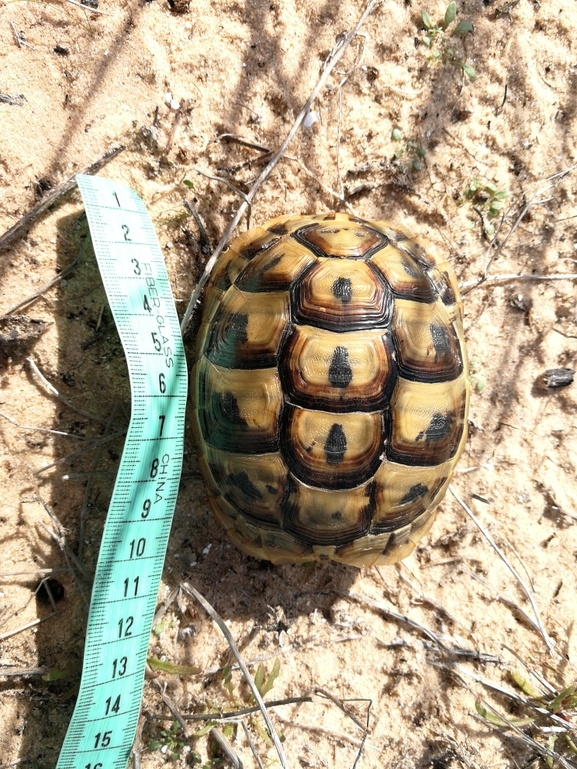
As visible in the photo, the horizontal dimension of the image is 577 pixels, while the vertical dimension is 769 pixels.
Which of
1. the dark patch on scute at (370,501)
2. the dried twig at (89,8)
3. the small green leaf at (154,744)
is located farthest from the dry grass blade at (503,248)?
the small green leaf at (154,744)

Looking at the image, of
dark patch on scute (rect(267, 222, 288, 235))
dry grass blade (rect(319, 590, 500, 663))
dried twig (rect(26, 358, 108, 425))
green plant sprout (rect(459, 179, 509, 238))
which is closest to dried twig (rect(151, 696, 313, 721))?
dry grass blade (rect(319, 590, 500, 663))

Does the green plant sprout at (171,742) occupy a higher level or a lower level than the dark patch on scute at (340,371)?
lower

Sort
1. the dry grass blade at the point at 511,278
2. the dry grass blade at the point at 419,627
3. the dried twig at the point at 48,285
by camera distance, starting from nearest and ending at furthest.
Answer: the dried twig at the point at 48,285 → the dry grass blade at the point at 419,627 → the dry grass blade at the point at 511,278

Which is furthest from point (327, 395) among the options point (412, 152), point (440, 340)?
point (412, 152)

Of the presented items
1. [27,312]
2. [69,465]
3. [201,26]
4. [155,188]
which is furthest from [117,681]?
[201,26]

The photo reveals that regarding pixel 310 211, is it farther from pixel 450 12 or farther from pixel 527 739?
pixel 527 739

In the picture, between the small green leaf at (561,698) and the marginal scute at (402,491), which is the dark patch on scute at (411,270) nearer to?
the marginal scute at (402,491)

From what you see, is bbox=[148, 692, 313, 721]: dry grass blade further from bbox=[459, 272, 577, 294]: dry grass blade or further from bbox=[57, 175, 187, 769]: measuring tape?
bbox=[459, 272, 577, 294]: dry grass blade
